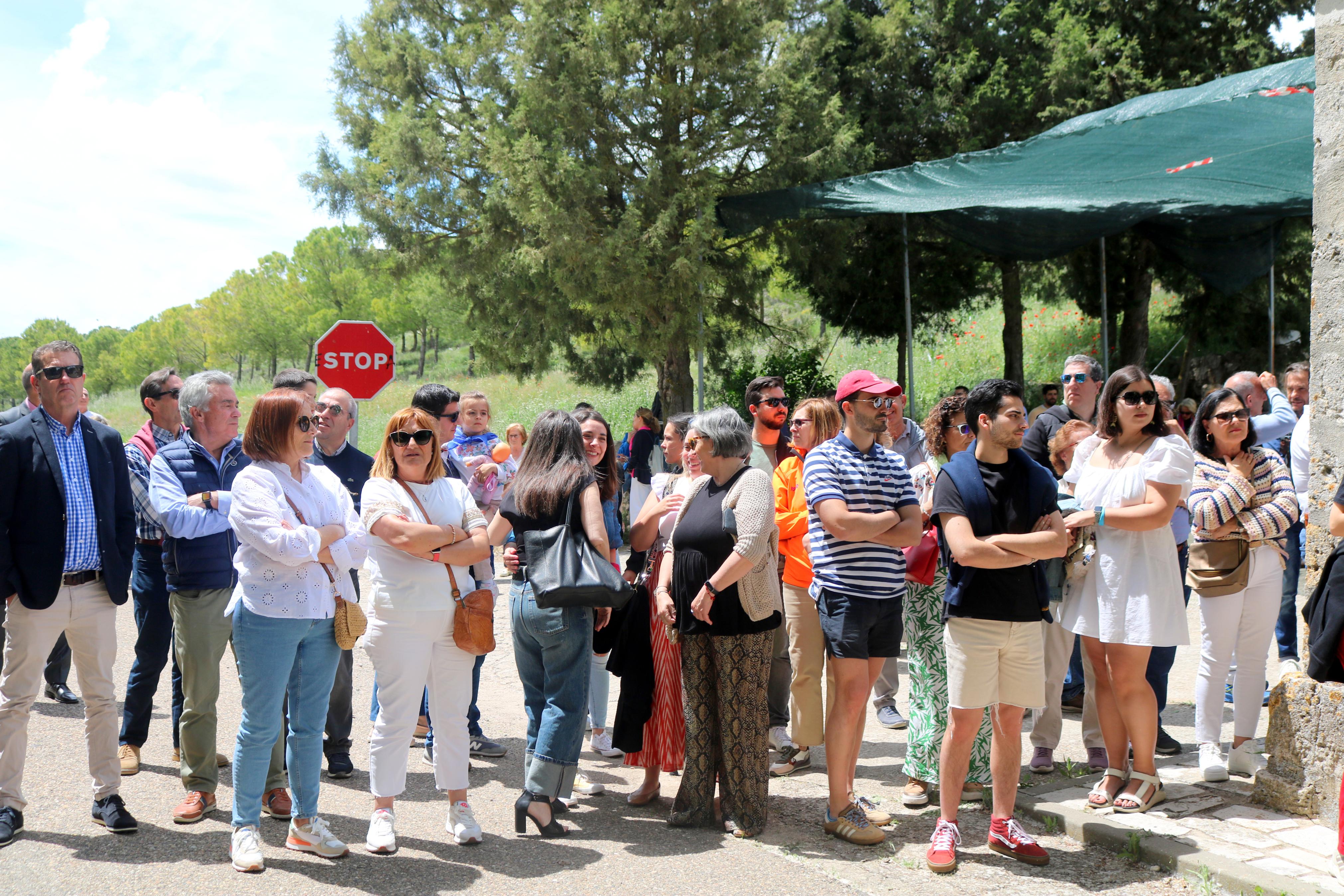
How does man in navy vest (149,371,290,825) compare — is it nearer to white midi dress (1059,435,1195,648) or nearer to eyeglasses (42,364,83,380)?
eyeglasses (42,364,83,380)

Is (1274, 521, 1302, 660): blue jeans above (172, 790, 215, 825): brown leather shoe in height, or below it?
above

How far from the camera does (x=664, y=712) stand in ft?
15.3

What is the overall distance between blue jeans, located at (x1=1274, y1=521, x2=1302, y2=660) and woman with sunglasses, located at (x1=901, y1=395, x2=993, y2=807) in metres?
3.05

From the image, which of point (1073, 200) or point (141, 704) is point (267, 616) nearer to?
point (141, 704)

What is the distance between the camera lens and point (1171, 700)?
6176mm

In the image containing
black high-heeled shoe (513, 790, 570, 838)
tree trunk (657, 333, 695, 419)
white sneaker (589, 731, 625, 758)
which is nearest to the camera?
black high-heeled shoe (513, 790, 570, 838)

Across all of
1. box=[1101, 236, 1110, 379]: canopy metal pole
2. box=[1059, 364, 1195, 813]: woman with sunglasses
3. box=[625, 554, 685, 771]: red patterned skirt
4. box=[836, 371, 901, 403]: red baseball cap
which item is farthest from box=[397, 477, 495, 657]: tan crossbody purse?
box=[1101, 236, 1110, 379]: canopy metal pole

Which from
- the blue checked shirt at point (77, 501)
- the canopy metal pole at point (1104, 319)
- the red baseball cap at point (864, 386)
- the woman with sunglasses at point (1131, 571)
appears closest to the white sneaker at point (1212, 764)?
the woman with sunglasses at point (1131, 571)

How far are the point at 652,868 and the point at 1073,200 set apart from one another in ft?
29.9

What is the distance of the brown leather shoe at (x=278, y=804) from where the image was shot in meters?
4.43

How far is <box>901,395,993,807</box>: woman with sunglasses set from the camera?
4688mm

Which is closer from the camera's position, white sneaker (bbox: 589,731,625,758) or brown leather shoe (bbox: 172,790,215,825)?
brown leather shoe (bbox: 172,790,215,825)

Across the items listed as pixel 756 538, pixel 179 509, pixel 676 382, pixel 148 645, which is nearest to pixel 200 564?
pixel 179 509

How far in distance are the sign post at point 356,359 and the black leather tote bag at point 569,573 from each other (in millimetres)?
5833
